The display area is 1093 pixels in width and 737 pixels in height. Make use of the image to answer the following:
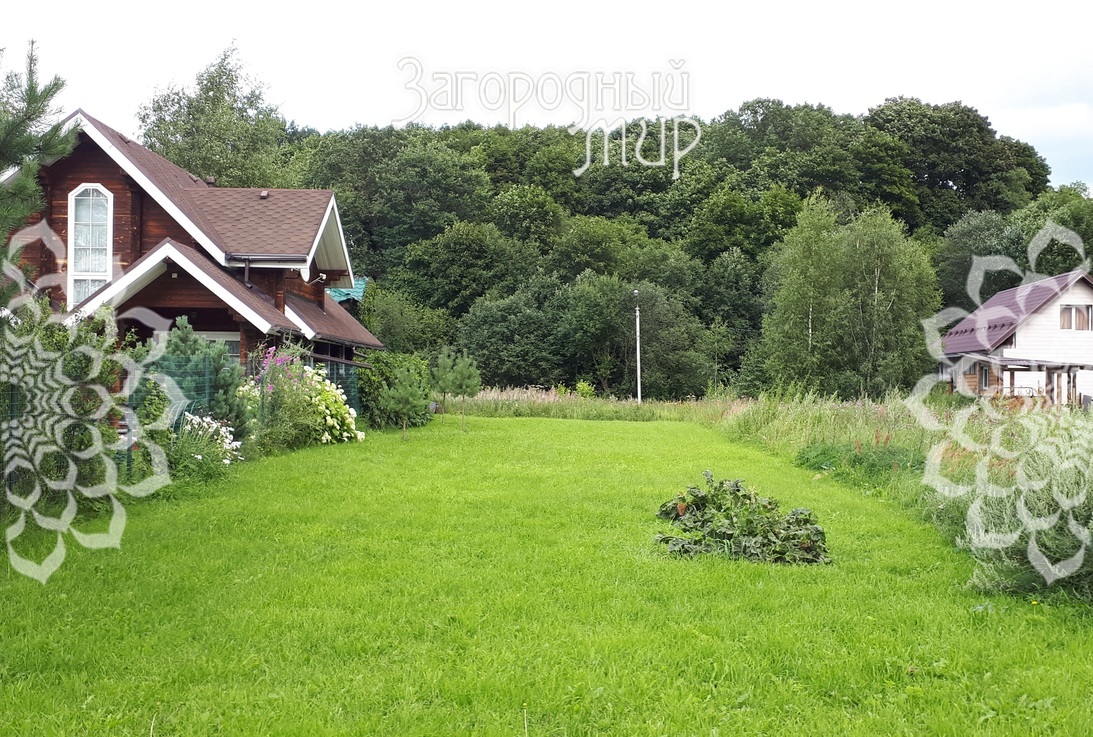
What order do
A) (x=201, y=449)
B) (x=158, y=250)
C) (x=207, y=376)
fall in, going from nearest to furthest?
1. (x=201, y=449)
2. (x=207, y=376)
3. (x=158, y=250)

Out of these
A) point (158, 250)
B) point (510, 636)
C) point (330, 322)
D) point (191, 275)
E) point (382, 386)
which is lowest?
point (510, 636)

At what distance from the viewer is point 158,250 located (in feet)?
53.9

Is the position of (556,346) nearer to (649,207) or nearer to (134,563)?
(649,207)

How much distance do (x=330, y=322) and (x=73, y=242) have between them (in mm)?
6574

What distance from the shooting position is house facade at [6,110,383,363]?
1714cm

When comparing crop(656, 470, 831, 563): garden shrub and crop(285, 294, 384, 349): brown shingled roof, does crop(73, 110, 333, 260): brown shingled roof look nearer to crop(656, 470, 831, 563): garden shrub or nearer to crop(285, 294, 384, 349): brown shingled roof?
crop(285, 294, 384, 349): brown shingled roof

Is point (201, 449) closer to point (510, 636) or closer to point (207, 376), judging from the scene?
point (207, 376)

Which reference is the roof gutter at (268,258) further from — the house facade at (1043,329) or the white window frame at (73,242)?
the house facade at (1043,329)

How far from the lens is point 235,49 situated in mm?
36656

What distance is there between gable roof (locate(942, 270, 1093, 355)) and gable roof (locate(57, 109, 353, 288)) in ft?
94.1

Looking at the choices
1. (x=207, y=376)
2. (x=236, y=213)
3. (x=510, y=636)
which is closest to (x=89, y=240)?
(x=236, y=213)

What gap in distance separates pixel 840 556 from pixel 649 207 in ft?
166

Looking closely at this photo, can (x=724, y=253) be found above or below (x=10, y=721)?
above

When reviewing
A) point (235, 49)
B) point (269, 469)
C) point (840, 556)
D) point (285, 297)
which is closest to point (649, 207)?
point (235, 49)
